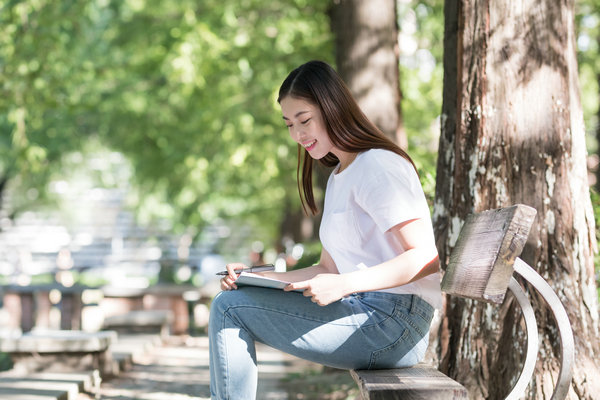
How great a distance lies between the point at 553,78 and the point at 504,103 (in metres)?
0.26

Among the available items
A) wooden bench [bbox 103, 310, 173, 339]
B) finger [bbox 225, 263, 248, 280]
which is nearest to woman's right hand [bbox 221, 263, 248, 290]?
finger [bbox 225, 263, 248, 280]

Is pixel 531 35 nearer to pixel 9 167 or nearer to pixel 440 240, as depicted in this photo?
pixel 440 240

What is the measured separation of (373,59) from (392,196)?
20.0 feet

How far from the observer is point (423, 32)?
15383 millimetres

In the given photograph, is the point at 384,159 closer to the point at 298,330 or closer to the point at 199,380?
the point at 298,330

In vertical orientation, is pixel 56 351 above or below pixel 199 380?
above

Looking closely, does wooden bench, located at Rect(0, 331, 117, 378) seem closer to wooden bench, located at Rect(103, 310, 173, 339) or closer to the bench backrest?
wooden bench, located at Rect(103, 310, 173, 339)

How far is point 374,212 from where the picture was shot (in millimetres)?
2996

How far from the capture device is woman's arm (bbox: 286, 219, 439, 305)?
2.83 m

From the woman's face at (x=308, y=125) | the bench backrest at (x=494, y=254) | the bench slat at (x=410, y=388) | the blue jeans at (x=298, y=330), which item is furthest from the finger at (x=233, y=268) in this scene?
the bench backrest at (x=494, y=254)

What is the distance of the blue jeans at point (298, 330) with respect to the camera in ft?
9.83

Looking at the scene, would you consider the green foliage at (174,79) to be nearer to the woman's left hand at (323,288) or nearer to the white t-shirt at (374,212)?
the white t-shirt at (374,212)

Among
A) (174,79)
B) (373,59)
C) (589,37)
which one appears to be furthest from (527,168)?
(589,37)

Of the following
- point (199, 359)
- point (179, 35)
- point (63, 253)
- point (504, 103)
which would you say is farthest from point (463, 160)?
point (63, 253)
